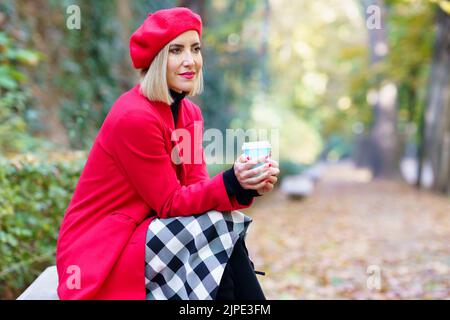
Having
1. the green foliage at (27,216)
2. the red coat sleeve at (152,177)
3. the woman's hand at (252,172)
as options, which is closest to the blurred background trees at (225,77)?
the green foliage at (27,216)

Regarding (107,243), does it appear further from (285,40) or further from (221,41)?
(285,40)

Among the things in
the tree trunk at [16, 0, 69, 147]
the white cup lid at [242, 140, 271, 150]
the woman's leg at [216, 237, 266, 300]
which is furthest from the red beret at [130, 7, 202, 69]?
the tree trunk at [16, 0, 69, 147]

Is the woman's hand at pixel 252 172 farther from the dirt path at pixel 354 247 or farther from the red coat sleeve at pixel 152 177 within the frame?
the dirt path at pixel 354 247

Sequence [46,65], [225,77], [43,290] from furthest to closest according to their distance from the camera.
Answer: [225,77] < [46,65] < [43,290]

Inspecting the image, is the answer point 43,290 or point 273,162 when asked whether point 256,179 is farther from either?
point 43,290

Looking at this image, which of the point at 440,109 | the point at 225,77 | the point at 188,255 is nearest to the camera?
the point at 188,255

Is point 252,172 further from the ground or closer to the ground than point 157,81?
closer to the ground

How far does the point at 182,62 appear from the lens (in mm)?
2502

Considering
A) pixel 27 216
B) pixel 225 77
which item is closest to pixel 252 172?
pixel 27 216

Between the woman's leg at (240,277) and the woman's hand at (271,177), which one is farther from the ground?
the woman's hand at (271,177)

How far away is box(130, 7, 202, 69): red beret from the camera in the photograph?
244 centimetres

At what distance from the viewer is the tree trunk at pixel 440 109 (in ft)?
42.2

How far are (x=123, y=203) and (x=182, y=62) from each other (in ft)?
2.08

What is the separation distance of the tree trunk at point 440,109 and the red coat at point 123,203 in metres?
11.6
